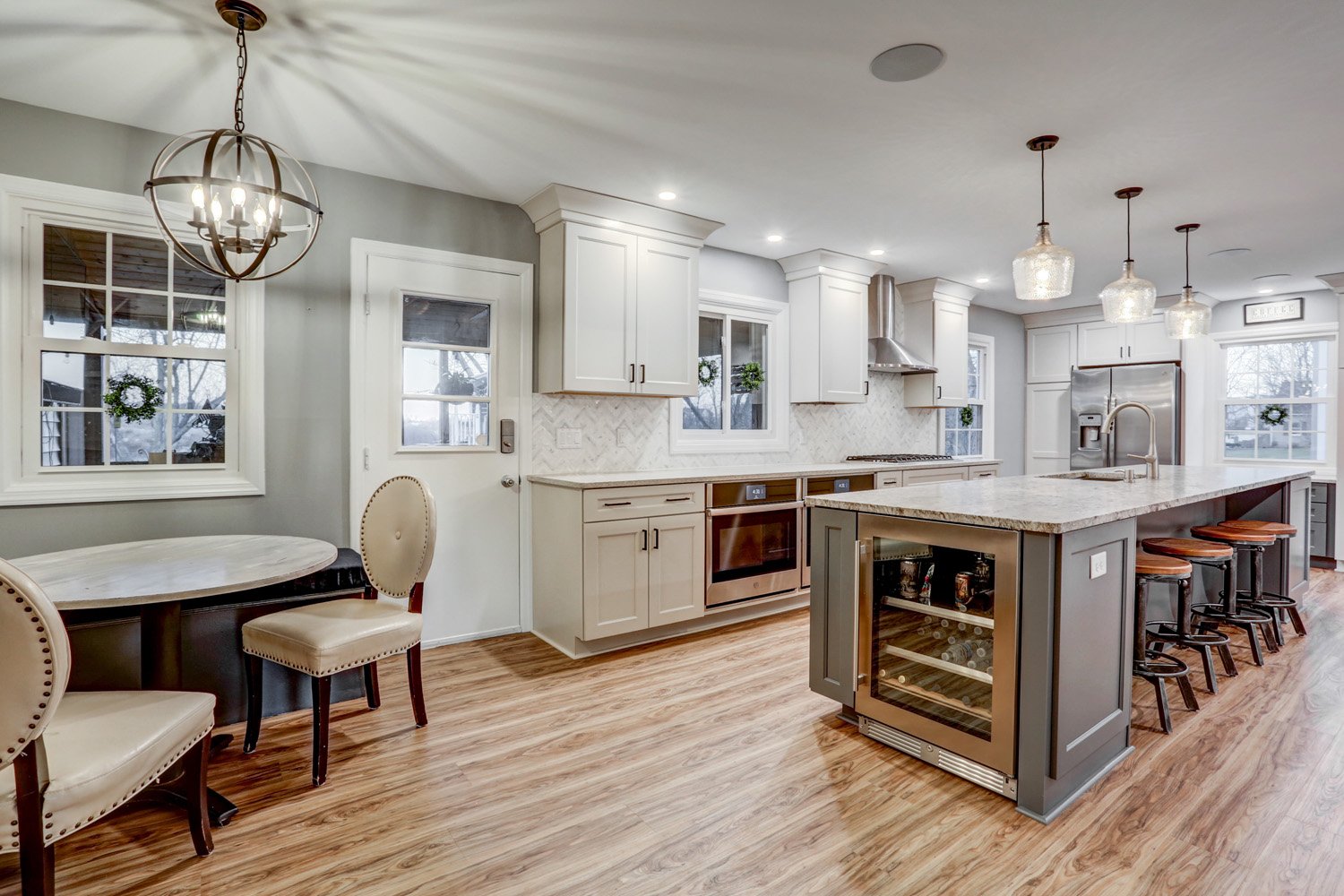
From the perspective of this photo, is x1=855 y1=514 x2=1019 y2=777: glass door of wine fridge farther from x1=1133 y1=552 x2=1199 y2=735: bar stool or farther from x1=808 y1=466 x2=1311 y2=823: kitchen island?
x1=1133 y1=552 x2=1199 y2=735: bar stool

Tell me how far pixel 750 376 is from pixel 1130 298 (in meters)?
2.32

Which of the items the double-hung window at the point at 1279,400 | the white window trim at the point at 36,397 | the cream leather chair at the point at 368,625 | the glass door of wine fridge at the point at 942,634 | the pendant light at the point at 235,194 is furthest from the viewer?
the double-hung window at the point at 1279,400

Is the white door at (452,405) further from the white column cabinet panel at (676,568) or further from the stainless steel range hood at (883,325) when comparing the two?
the stainless steel range hood at (883,325)

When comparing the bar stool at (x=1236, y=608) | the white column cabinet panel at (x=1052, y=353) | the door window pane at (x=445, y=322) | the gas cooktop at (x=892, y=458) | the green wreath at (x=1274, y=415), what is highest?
the white column cabinet panel at (x=1052, y=353)

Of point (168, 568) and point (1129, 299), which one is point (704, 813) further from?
point (1129, 299)

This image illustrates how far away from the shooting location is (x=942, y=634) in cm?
241

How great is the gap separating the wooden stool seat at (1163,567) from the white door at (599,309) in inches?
101

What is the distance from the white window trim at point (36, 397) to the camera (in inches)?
102

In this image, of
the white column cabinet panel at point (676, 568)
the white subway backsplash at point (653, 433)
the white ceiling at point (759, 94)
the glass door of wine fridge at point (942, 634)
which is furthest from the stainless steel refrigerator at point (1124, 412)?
the glass door of wine fridge at point (942, 634)

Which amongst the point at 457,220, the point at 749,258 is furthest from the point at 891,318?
the point at 457,220

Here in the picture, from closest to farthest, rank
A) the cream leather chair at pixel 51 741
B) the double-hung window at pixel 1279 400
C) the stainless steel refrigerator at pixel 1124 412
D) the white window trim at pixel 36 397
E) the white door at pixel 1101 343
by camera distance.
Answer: the cream leather chair at pixel 51 741 → the white window trim at pixel 36 397 → the double-hung window at pixel 1279 400 → the stainless steel refrigerator at pixel 1124 412 → the white door at pixel 1101 343

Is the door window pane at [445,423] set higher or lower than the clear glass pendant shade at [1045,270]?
lower

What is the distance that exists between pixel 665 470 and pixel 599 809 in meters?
2.41

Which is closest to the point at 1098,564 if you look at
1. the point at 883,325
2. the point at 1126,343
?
the point at 883,325
